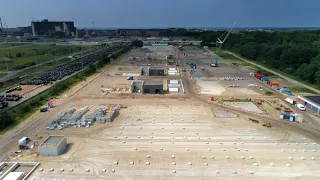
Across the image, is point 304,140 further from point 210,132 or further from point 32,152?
point 32,152

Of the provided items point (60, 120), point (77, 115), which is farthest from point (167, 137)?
point (60, 120)

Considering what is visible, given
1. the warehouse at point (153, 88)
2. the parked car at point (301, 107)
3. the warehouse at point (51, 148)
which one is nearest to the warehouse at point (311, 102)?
the parked car at point (301, 107)

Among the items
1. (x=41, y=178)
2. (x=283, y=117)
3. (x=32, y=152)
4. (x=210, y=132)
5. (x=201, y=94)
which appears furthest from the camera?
(x=201, y=94)

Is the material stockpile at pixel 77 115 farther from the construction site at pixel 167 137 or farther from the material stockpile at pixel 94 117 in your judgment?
the material stockpile at pixel 94 117

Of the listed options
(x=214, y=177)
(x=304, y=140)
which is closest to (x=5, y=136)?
(x=214, y=177)

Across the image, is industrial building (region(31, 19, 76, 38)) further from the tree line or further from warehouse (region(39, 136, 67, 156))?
warehouse (region(39, 136, 67, 156))
